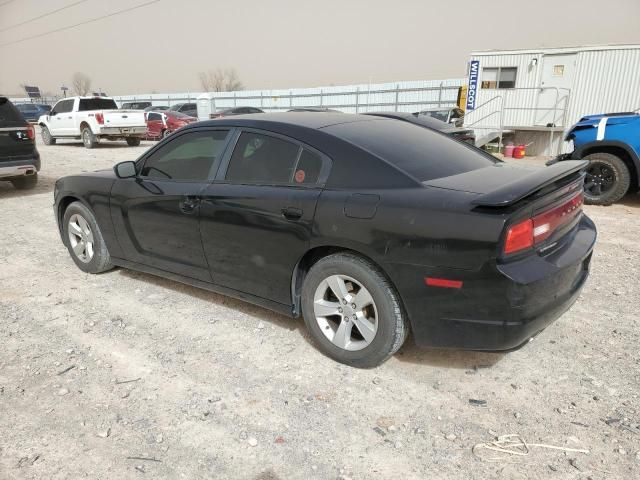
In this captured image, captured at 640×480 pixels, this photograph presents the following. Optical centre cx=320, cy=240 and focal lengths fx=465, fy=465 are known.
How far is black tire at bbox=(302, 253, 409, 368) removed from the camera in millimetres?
2664

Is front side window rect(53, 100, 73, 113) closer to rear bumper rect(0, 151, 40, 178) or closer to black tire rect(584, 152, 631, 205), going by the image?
rear bumper rect(0, 151, 40, 178)

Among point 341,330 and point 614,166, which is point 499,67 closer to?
point 614,166

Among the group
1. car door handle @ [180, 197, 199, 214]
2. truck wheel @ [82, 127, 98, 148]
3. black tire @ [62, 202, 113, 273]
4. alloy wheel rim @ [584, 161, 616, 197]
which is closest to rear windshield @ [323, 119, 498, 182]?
car door handle @ [180, 197, 199, 214]

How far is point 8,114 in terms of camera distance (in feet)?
27.0

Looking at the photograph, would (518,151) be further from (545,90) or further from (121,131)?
(121,131)

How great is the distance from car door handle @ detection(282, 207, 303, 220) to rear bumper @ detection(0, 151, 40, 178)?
7.47 m

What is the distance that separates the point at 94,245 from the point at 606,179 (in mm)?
7348

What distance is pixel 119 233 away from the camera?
4.10 meters

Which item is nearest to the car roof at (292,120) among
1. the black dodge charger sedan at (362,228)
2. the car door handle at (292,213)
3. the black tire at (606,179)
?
the black dodge charger sedan at (362,228)

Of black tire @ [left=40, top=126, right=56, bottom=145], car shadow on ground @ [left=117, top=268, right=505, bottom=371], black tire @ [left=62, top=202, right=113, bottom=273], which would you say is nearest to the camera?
car shadow on ground @ [left=117, top=268, right=505, bottom=371]

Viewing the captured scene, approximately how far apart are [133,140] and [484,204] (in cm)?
1828

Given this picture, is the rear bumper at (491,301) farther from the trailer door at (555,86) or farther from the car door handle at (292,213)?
the trailer door at (555,86)

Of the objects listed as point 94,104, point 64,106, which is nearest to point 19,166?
point 94,104

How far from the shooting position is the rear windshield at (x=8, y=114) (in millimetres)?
8141
